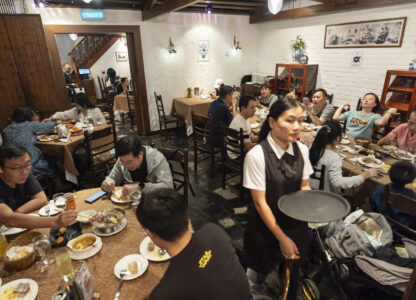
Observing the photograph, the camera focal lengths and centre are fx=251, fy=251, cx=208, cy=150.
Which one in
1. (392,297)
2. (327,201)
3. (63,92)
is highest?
(63,92)

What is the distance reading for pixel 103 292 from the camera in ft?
3.97

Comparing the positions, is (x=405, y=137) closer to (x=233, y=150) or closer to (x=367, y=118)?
(x=367, y=118)

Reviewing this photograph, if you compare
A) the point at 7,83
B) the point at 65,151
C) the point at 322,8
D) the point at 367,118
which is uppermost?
the point at 322,8

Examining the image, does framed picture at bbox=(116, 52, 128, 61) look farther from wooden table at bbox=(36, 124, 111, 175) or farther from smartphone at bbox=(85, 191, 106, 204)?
smartphone at bbox=(85, 191, 106, 204)

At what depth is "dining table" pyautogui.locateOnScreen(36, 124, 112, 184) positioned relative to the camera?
342 centimetres

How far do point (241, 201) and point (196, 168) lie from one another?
1.20 m

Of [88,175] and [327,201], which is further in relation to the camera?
[88,175]

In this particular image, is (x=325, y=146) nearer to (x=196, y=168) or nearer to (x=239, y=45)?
(x=196, y=168)

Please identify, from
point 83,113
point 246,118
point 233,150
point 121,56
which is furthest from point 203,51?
point 121,56

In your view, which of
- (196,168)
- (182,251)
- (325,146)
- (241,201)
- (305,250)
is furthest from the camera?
(196,168)

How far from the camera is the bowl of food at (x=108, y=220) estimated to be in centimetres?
160

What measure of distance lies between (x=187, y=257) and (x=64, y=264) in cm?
71

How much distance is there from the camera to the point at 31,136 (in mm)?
3434

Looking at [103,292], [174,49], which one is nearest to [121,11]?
[174,49]
